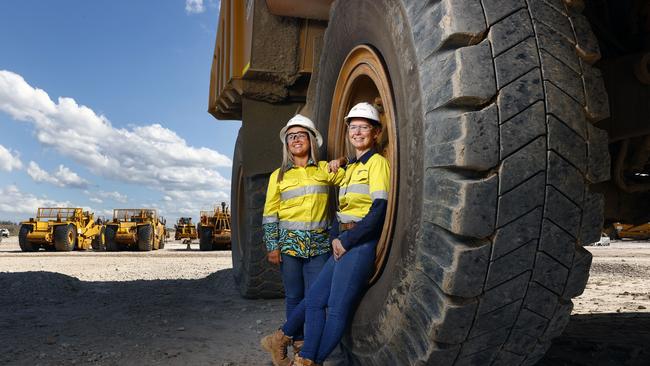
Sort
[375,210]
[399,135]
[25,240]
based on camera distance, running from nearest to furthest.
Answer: [399,135] < [375,210] < [25,240]

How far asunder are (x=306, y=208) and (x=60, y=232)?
21.2 metres

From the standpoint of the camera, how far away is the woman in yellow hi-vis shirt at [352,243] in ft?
8.59

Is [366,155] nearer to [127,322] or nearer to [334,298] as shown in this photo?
[334,298]

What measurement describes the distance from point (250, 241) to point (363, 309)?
3.80 metres

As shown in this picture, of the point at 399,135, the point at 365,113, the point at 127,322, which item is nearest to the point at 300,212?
the point at 365,113

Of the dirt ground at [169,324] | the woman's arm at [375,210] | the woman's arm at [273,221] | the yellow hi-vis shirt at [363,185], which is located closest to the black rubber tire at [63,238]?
the dirt ground at [169,324]

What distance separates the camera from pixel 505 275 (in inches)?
74.9

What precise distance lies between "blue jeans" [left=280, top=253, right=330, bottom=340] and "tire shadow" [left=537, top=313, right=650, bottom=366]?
4.86 feet

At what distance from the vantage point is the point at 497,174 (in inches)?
72.3

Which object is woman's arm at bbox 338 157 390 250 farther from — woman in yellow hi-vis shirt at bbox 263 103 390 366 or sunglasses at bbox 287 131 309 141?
sunglasses at bbox 287 131 309 141

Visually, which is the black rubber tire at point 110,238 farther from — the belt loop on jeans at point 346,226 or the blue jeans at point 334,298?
the belt loop on jeans at point 346,226

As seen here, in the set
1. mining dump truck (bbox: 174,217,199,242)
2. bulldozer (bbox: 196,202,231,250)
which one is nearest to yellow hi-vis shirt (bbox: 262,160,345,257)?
bulldozer (bbox: 196,202,231,250)

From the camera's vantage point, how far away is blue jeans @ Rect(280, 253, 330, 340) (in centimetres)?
336

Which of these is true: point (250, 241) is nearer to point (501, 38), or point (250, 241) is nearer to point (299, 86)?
point (299, 86)
